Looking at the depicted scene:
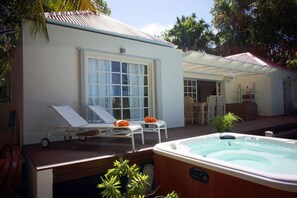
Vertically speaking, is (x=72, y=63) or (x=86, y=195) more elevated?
(x=72, y=63)

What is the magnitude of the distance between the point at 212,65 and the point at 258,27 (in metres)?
10.3

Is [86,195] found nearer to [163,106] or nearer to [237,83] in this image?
[163,106]

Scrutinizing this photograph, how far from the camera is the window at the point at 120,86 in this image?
6.65 meters

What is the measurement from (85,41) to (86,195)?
416 centimetres

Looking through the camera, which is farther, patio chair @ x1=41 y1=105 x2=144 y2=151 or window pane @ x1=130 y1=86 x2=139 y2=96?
window pane @ x1=130 y1=86 x2=139 y2=96

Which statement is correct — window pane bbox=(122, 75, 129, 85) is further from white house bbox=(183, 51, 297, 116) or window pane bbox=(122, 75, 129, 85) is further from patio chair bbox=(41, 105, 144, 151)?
white house bbox=(183, 51, 297, 116)

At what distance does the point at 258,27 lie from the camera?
713 inches

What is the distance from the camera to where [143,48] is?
7711mm

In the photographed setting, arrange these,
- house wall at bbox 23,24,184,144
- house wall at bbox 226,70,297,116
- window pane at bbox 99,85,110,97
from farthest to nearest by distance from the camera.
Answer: house wall at bbox 226,70,297,116 < window pane at bbox 99,85,110,97 < house wall at bbox 23,24,184,144

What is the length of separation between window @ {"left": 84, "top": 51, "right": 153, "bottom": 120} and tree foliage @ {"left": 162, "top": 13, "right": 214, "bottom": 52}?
→ 663 inches

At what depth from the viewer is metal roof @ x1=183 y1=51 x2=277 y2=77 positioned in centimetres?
947

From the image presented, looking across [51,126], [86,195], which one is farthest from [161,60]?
[86,195]

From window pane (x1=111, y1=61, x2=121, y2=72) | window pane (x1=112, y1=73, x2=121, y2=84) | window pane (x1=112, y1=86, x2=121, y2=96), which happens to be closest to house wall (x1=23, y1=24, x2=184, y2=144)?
window pane (x1=111, y1=61, x2=121, y2=72)

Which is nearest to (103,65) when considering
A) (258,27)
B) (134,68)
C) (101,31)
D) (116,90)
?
(116,90)
